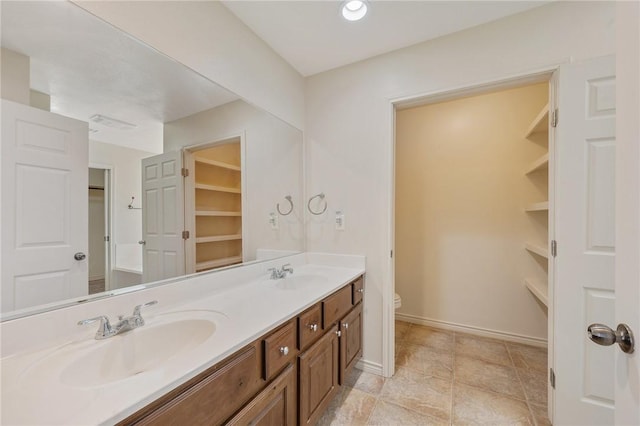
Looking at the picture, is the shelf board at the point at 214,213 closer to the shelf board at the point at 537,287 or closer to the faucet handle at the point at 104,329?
the faucet handle at the point at 104,329

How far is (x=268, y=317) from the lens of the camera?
3.45 ft

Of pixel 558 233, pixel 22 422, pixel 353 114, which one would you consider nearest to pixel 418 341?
pixel 558 233

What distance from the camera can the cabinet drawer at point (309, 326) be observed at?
120 centimetres

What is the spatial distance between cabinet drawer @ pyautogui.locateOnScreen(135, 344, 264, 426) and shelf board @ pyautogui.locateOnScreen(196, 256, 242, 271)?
0.67m

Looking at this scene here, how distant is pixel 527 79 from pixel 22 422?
2.46m

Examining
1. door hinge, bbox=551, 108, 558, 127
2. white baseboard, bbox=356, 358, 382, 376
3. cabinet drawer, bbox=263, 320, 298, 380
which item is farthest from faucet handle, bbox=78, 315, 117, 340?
door hinge, bbox=551, 108, 558, 127

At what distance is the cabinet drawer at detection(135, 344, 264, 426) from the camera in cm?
66

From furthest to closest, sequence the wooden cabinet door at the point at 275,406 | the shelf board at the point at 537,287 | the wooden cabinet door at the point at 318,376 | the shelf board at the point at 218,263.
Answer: the shelf board at the point at 537,287
the shelf board at the point at 218,263
the wooden cabinet door at the point at 318,376
the wooden cabinet door at the point at 275,406

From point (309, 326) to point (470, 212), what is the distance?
2.14 metres

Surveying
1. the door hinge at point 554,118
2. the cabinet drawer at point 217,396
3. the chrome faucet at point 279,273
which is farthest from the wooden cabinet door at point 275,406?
the door hinge at point 554,118

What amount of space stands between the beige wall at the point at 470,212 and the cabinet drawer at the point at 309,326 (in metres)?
1.81

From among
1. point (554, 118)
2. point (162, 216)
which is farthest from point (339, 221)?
point (554, 118)

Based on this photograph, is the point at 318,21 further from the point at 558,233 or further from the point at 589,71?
the point at 558,233

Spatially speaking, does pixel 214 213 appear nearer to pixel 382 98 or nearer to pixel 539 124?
pixel 382 98
